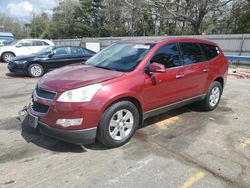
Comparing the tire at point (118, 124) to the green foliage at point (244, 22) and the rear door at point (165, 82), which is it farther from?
the green foliage at point (244, 22)

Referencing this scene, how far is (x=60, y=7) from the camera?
5741cm

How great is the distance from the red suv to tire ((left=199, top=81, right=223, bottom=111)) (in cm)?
23

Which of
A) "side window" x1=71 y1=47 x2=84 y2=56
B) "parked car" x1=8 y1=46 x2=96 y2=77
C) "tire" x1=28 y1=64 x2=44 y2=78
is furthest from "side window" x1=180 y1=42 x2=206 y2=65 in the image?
"tire" x1=28 y1=64 x2=44 y2=78

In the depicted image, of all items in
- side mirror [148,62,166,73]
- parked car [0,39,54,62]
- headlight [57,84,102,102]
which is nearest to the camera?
headlight [57,84,102,102]

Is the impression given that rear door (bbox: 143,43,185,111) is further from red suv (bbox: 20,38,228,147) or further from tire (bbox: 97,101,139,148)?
tire (bbox: 97,101,139,148)

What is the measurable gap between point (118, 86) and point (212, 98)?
297cm

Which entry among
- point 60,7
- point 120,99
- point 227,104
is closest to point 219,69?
point 227,104

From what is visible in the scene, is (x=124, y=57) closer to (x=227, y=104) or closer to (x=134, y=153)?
(x=134, y=153)

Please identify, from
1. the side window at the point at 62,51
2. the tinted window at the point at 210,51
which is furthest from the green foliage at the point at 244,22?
the tinted window at the point at 210,51

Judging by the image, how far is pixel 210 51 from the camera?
538 cm

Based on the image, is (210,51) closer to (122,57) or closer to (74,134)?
(122,57)

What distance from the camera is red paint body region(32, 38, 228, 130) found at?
3264 mm

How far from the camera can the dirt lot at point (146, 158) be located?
9.57 feet

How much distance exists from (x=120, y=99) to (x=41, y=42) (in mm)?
13198
